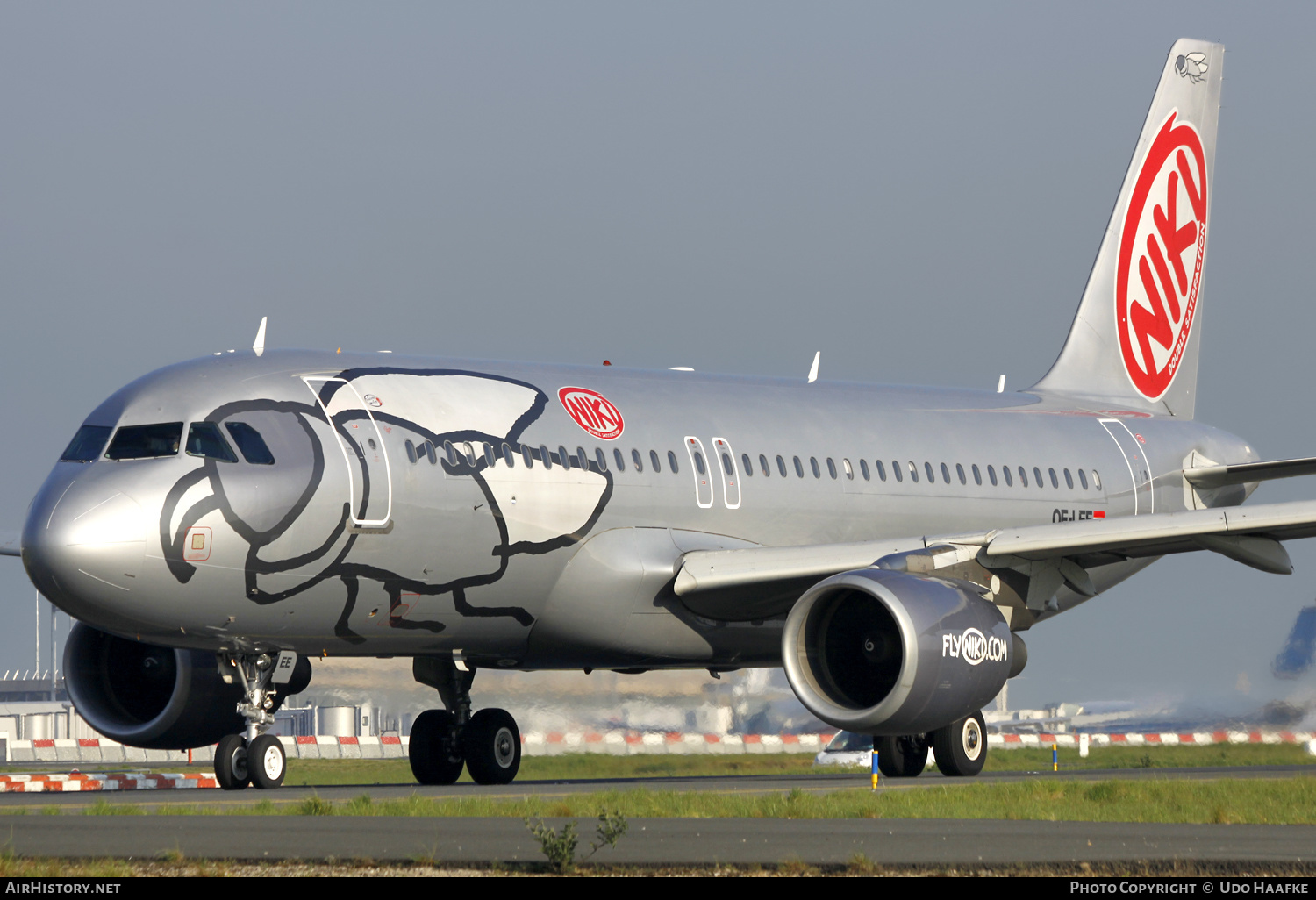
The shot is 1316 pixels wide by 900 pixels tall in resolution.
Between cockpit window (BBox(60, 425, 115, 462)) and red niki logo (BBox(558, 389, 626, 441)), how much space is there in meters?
4.71

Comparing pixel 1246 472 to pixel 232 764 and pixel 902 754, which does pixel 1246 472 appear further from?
pixel 232 764

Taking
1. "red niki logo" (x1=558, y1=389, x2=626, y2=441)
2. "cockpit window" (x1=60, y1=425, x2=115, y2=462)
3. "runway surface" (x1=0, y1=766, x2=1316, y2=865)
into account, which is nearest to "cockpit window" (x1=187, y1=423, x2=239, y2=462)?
"cockpit window" (x1=60, y1=425, x2=115, y2=462)

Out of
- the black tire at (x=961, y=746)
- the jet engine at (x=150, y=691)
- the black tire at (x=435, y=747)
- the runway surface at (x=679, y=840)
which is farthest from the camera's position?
the black tire at (x=961, y=746)

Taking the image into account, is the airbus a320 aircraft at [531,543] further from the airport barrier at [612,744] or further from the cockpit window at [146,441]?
the airport barrier at [612,744]

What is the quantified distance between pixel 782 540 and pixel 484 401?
4150mm

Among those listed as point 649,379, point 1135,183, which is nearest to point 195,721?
point 649,379

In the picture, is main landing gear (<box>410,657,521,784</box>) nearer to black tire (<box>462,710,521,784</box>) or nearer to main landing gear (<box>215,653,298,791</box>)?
black tire (<box>462,710,521,784</box>)

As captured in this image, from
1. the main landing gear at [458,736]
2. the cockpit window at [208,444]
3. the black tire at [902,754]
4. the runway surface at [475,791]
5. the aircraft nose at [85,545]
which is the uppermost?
the cockpit window at [208,444]

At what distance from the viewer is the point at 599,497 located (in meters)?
19.3

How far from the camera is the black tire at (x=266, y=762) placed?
55.8 feet

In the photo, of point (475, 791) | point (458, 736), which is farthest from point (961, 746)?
point (475, 791)

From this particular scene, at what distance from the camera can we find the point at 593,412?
19828 mm

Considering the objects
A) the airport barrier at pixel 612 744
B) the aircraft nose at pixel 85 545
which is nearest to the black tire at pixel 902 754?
the airport barrier at pixel 612 744

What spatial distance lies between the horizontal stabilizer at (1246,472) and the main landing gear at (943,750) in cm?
559
